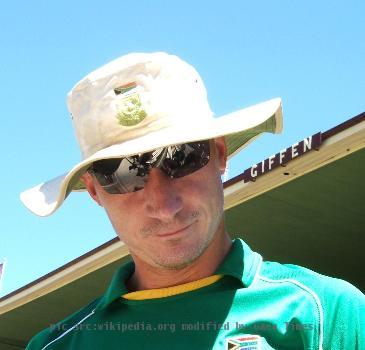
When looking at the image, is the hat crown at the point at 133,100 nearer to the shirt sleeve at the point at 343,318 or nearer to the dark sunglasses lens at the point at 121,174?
the dark sunglasses lens at the point at 121,174

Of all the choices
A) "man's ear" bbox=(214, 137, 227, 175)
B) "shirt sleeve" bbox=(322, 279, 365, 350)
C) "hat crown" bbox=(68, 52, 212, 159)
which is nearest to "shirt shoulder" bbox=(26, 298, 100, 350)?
"hat crown" bbox=(68, 52, 212, 159)

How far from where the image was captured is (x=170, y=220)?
181 cm

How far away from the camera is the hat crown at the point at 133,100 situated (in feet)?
6.13

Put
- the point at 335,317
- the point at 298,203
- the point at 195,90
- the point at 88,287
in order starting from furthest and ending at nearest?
1. the point at 88,287
2. the point at 298,203
3. the point at 195,90
4. the point at 335,317

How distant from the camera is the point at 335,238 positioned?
7168mm

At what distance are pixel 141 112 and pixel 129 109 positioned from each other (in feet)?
0.12

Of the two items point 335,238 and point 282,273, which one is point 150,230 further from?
point 335,238

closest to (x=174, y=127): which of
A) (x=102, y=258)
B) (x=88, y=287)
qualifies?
(x=102, y=258)

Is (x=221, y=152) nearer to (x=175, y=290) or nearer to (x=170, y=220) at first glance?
(x=170, y=220)

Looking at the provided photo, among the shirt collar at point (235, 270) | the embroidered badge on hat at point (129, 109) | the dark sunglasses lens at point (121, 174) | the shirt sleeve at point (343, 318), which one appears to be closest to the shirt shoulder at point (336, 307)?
the shirt sleeve at point (343, 318)

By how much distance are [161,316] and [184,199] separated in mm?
347

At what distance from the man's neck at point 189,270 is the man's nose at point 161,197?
0.54ft

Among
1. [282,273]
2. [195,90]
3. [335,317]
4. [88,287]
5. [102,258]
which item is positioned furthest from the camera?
[88,287]

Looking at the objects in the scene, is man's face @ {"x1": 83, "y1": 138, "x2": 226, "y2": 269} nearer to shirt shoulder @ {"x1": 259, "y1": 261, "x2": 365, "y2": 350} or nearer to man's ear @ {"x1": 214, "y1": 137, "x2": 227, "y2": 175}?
man's ear @ {"x1": 214, "y1": 137, "x2": 227, "y2": 175}
